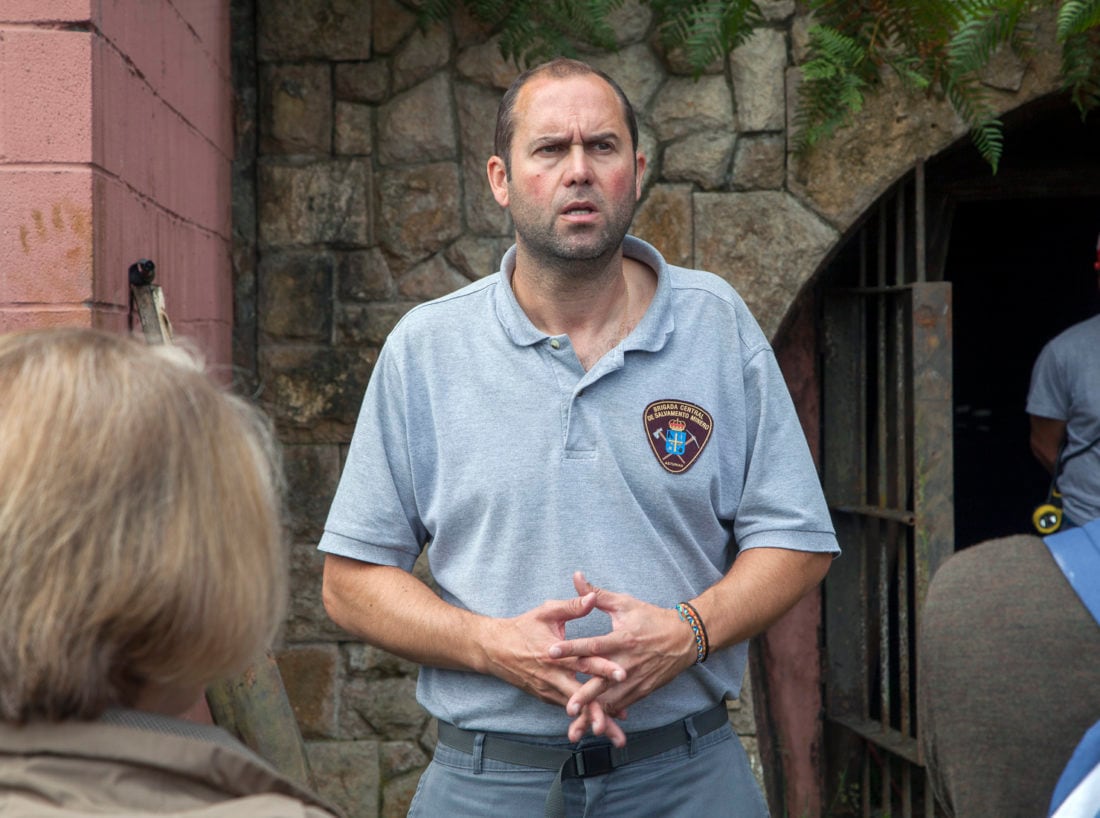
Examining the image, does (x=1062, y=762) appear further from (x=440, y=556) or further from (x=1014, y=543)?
(x=440, y=556)

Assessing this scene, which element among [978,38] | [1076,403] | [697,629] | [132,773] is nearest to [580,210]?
[697,629]

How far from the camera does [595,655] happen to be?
5.78 ft

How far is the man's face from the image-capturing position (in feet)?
6.62

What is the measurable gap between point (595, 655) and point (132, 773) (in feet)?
3.06

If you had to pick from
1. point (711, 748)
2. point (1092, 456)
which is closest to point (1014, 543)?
point (711, 748)

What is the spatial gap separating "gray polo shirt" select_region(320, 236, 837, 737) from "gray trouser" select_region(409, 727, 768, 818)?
6 cm

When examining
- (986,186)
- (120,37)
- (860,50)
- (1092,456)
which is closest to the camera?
(120,37)

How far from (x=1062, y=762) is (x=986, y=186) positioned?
3.57m

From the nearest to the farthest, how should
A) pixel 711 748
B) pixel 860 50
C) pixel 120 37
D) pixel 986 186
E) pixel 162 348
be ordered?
pixel 162 348 < pixel 711 748 < pixel 120 37 < pixel 860 50 < pixel 986 186

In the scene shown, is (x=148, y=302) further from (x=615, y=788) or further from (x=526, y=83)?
(x=615, y=788)

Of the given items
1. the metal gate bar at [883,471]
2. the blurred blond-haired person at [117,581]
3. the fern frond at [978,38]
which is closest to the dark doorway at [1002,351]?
the metal gate bar at [883,471]

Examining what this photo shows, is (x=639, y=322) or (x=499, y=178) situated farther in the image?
(x=499, y=178)

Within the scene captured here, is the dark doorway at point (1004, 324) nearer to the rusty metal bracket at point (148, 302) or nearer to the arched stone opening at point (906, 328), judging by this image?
the arched stone opening at point (906, 328)

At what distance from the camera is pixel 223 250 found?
10.9ft
